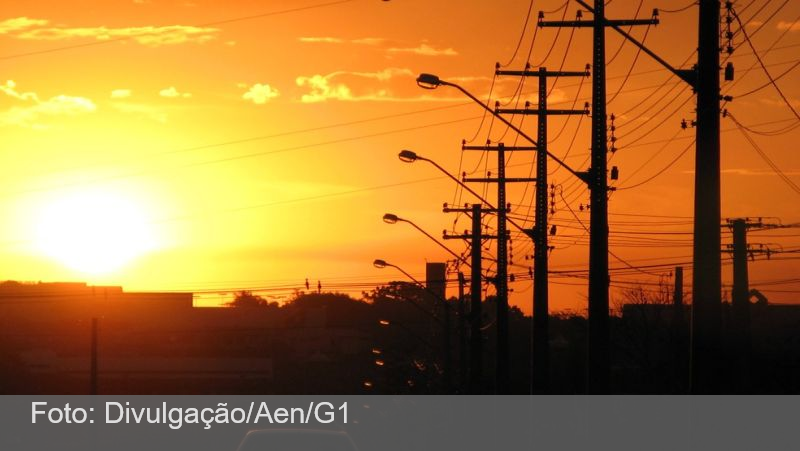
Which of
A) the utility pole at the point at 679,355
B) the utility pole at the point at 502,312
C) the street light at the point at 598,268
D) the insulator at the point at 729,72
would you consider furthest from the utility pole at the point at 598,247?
the utility pole at the point at 679,355

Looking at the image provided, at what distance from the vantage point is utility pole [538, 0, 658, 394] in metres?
24.2

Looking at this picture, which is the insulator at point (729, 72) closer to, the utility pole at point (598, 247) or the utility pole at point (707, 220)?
the utility pole at point (707, 220)

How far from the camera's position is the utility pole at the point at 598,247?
24.2m

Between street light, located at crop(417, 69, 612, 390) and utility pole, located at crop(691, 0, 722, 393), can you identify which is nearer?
utility pole, located at crop(691, 0, 722, 393)

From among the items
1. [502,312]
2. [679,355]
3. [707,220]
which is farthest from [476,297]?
[707,220]

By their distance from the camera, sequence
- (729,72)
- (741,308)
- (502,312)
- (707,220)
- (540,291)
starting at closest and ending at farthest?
(707,220)
(729,72)
(540,291)
(502,312)
(741,308)

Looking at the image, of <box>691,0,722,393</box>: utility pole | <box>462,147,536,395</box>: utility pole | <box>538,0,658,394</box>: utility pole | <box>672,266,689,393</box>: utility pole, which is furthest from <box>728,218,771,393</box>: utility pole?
<box>691,0,722,393</box>: utility pole

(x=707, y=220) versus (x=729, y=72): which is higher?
(x=729, y=72)

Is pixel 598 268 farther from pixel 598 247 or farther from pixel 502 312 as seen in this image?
pixel 502 312

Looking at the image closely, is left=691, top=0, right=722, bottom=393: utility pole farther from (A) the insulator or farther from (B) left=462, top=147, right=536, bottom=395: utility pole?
(B) left=462, top=147, right=536, bottom=395: utility pole

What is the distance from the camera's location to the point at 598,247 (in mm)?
24062

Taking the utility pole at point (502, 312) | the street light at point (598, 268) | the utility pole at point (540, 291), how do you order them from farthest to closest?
the utility pole at point (502, 312) < the utility pole at point (540, 291) < the street light at point (598, 268)

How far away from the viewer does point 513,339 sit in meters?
123

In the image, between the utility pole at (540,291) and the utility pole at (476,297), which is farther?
the utility pole at (476,297)
